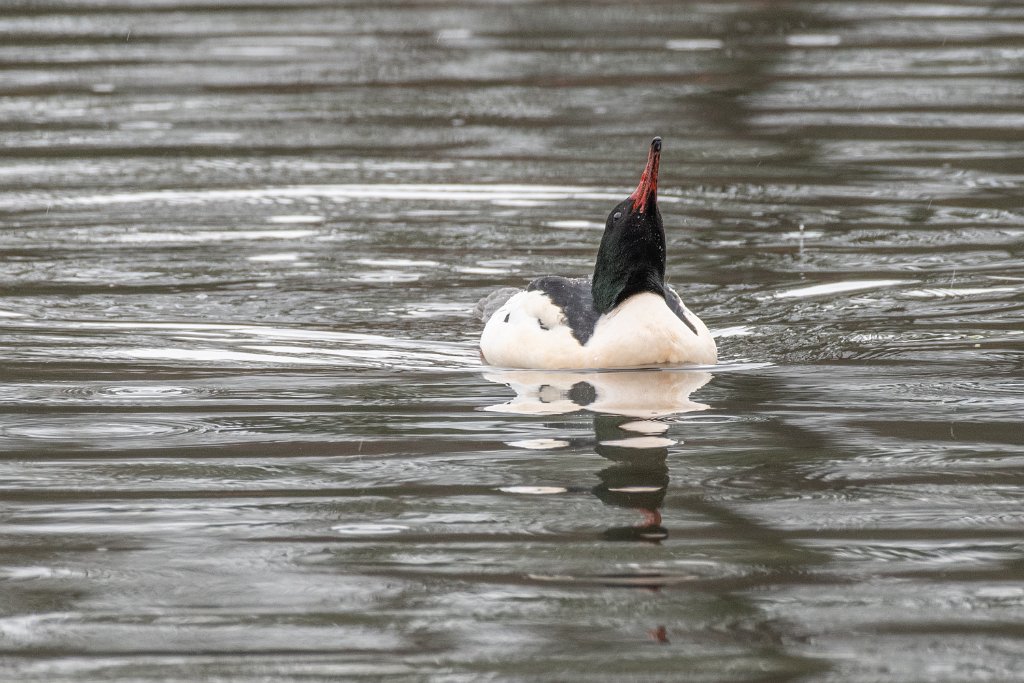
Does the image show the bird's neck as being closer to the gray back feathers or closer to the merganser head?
the merganser head

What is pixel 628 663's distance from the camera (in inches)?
203

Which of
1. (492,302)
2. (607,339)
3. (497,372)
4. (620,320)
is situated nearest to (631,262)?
(620,320)

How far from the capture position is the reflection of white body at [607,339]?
352 inches

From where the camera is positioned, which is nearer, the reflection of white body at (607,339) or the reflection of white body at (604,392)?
the reflection of white body at (604,392)

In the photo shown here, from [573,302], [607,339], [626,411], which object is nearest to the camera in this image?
[626,411]

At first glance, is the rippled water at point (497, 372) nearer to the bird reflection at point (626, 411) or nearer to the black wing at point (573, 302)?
the bird reflection at point (626, 411)

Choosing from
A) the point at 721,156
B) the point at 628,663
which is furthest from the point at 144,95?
the point at 628,663

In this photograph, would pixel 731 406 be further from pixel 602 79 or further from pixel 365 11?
pixel 365 11

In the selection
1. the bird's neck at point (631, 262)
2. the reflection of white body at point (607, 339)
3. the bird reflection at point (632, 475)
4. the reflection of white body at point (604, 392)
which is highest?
the bird's neck at point (631, 262)

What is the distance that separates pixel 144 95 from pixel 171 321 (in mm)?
7702

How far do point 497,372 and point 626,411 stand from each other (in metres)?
1.13

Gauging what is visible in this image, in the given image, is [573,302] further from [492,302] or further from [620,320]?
[492,302]

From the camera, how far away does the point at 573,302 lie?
368 inches

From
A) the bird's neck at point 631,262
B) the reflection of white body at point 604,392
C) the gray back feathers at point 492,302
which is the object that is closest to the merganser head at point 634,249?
the bird's neck at point 631,262
